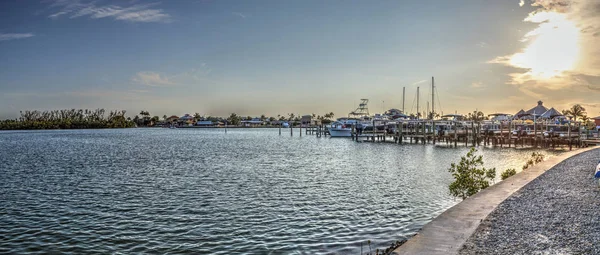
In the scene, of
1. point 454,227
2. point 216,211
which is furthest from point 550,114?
point 454,227

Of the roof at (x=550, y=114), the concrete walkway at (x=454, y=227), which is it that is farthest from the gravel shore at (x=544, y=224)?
the roof at (x=550, y=114)

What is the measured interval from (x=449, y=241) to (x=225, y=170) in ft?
80.2

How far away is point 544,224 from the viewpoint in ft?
30.0

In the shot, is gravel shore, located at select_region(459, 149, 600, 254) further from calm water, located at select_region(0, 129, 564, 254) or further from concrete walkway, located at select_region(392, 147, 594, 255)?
calm water, located at select_region(0, 129, 564, 254)

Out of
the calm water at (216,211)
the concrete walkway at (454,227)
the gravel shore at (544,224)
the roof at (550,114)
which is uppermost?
the roof at (550,114)

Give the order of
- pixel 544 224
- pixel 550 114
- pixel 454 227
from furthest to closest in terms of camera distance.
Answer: pixel 550 114 < pixel 454 227 < pixel 544 224

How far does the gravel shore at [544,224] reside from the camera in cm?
751

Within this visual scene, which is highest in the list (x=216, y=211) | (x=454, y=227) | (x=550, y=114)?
(x=550, y=114)

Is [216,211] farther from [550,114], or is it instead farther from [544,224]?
[550,114]

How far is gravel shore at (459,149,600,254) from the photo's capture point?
7512 millimetres

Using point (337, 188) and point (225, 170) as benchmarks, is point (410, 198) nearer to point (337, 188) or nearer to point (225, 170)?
point (337, 188)

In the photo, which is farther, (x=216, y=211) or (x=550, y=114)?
(x=550, y=114)

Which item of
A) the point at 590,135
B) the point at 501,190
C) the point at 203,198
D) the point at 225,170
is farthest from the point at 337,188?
the point at 590,135

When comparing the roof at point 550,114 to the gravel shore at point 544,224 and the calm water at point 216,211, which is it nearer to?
the calm water at point 216,211
